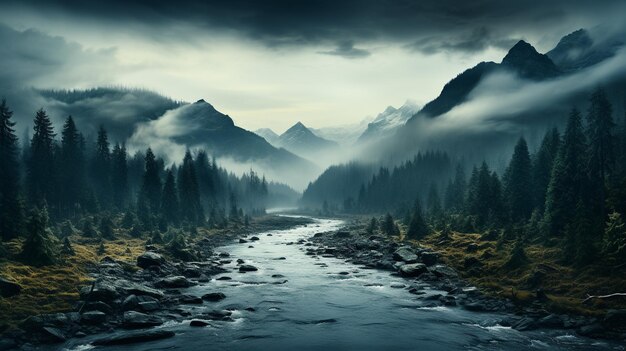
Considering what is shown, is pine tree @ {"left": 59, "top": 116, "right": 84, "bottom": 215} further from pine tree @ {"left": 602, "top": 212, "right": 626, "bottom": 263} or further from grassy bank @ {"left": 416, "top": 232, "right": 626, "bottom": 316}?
pine tree @ {"left": 602, "top": 212, "right": 626, "bottom": 263}

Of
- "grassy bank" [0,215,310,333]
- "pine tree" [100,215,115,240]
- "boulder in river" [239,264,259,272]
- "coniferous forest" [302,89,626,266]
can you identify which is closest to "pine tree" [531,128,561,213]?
"coniferous forest" [302,89,626,266]

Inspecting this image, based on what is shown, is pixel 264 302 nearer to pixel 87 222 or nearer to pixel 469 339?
pixel 469 339

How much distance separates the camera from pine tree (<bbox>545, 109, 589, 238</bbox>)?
59094mm

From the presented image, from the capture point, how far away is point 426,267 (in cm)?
5466

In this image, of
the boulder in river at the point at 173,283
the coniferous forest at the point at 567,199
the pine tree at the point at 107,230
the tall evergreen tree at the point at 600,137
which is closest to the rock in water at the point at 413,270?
the coniferous forest at the point at 567,199

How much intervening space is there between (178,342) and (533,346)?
24562 mm

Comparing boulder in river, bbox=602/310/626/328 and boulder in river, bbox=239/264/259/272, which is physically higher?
boulder in river, bbox=602/310/626/328

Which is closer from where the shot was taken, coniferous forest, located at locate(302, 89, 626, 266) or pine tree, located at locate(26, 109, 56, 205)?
coniferous forest, located at locate(302, 89, 626, 266)

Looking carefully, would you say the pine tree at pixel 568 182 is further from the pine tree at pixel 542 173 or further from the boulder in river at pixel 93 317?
the boulder in river at pixel 93 317

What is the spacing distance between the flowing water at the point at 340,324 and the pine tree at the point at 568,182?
25.8 metres

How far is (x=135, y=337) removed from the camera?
97.0 ft

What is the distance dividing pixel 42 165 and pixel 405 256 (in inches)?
3291

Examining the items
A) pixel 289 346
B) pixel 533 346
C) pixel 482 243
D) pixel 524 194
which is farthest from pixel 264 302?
pixel 524 194

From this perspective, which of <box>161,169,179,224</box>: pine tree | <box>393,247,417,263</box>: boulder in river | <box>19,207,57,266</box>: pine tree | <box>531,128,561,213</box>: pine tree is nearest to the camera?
<box>19,207,57,266</box>: pine tree
